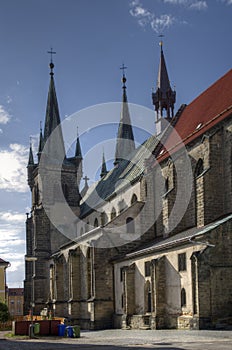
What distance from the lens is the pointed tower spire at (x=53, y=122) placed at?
6272cm

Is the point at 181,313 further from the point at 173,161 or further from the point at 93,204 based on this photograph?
the point at 93,204

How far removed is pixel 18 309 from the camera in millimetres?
109812

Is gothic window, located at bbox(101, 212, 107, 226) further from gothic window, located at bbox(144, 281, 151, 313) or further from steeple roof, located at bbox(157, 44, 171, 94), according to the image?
gothic window, located at bbox(144, 281, 151, 313)

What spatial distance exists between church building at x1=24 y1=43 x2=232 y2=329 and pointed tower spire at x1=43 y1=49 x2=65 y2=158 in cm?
748

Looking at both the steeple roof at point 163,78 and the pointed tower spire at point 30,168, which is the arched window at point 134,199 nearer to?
the steeple roof at point 163,78

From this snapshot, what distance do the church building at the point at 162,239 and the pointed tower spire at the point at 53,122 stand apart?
24.6ft

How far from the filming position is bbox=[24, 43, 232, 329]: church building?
1049 inches

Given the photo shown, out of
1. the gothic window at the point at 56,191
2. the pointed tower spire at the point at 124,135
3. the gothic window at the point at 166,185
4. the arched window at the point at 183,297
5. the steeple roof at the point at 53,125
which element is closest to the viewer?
the arched window at the point at 183,297

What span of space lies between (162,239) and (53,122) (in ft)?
107

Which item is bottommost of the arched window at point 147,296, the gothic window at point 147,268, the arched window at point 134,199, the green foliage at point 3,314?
the green foliage at point 3,314

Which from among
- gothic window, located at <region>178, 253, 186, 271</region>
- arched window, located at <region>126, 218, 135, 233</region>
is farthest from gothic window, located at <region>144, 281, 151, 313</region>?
arched window, located at <region>126, 218, 135, 233</region>

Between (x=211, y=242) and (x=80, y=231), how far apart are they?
36070 millimetres

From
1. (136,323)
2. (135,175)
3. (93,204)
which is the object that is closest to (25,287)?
(93,204)

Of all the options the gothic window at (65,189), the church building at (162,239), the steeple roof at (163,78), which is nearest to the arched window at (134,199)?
the church building at (162,239)
